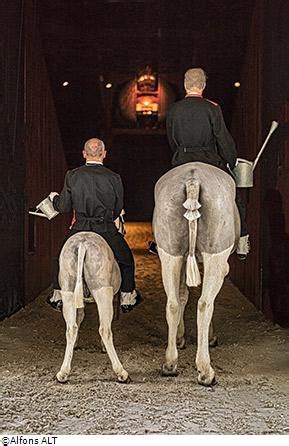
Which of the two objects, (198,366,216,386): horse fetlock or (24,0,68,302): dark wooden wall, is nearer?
(198,366,216,386): horse fetlock

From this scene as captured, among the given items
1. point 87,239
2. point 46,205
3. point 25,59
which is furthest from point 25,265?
point 87,239

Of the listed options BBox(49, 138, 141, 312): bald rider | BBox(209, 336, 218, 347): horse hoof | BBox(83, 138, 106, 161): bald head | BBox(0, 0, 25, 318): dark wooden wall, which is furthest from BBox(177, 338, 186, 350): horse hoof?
BBox(0, 0, 25, 318): dark wooden wall

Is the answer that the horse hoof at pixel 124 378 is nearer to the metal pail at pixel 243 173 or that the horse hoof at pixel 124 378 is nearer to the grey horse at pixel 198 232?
the grey horse at pixel 198 232

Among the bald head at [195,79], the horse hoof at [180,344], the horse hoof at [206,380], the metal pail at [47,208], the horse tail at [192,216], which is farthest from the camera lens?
the horse hoof at [180,344]

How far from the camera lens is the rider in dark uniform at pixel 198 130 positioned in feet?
10.6

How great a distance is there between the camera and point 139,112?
6.31 metres

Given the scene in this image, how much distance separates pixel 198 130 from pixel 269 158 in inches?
61.9

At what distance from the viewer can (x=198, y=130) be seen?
10.6 feet

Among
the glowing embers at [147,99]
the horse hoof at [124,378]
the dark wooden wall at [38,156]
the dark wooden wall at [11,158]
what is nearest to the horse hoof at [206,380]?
the horse hoof at [124,378]

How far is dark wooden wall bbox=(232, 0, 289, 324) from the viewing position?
440 cm

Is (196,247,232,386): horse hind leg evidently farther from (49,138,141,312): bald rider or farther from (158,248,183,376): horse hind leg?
(49,138,141,312): bald rider

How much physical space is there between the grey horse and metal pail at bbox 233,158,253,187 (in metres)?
0.37

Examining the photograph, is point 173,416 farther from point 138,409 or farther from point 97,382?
point 97,382

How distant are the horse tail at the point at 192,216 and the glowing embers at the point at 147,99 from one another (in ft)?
9.12
